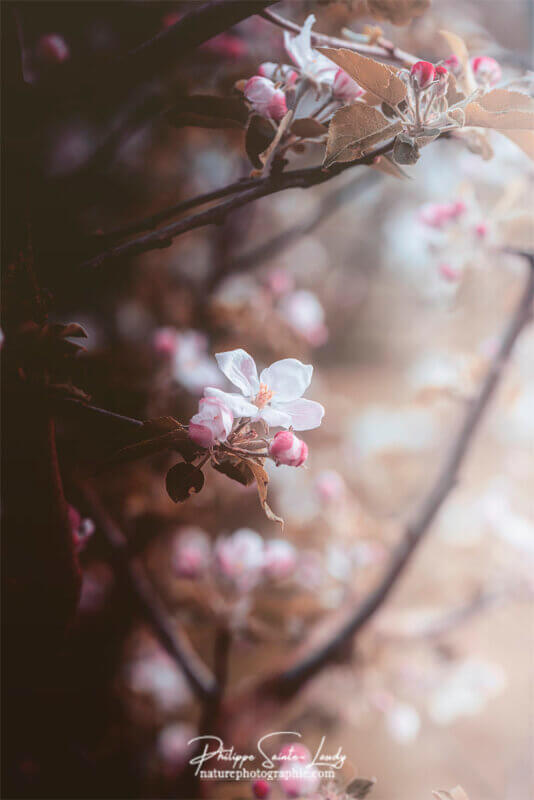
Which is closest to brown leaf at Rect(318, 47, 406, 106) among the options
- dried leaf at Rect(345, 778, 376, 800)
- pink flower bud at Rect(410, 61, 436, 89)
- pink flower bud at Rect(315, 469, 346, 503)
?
pink flower bud at Rect(410, 61, 436, 89)

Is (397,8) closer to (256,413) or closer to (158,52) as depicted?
(158,52)

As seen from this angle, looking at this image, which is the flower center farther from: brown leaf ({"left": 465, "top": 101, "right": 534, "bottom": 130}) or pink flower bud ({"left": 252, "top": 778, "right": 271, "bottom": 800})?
pink flower bud ({"left": 252, "top": 778, "right": 271, "bottom": 800})

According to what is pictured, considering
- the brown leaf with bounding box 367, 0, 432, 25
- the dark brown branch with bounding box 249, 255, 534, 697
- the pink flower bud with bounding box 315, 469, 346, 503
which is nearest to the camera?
the brown leaf with bounding box 367, 0, 432, 25

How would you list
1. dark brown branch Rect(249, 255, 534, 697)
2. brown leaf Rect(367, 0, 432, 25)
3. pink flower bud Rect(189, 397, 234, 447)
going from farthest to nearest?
1. dark brown branch Rect(249, 255, 534, 697)
2. brown leaf Rect(367, 0, 432, 25)
3. pink flower bud Rect(189, 397, 234, 447)

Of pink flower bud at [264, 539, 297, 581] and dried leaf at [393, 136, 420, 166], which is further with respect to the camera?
pink flower bud at [264, 539, 297, 581]

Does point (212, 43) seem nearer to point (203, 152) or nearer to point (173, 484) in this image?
point (203, 152)

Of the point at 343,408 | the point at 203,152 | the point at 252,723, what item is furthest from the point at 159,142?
the point at 252,723

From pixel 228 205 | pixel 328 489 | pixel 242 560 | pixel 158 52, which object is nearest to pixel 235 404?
pixel 228 205

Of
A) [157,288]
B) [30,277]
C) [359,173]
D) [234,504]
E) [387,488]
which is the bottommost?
[387,488]
